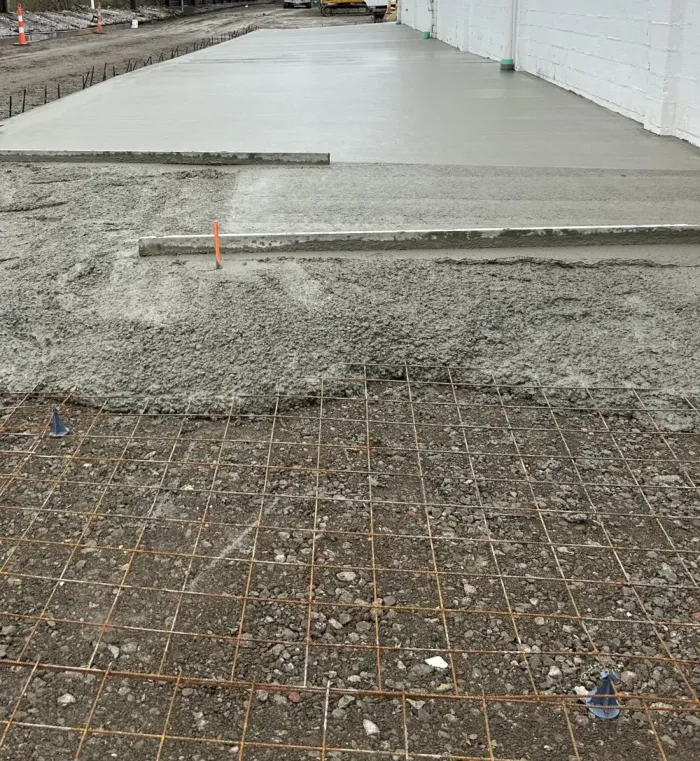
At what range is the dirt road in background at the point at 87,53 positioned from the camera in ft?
48.0

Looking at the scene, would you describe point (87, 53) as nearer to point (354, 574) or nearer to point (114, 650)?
point (354, 574)

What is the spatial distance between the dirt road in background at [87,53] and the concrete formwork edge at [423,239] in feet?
24.5

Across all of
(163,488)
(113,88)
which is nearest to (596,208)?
(163,488)

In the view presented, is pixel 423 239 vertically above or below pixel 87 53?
below

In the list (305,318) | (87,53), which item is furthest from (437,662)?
(87,53)

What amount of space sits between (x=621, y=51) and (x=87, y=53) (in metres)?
16.9

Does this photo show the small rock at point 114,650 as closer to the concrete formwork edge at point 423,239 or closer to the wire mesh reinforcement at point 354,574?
the wire mesh reinforcement at point 354,574

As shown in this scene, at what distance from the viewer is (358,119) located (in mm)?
10117

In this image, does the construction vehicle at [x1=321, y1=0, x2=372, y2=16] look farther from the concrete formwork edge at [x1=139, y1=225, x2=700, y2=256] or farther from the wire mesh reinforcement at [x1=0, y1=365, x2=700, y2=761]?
the wire mesh reinforcement at [x1=0, y1=365, x2=700, y2=761]

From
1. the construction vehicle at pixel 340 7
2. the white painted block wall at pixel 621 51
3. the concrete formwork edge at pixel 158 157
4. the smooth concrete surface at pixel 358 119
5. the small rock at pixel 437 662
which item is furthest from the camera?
the construction vehicle at pixel 340 7

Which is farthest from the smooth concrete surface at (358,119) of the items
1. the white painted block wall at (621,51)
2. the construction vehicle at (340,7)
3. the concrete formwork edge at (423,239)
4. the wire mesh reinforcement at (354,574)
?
the construction vehicle at (340,7)

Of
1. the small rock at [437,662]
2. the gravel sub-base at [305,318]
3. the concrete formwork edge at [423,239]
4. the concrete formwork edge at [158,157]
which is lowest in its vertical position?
the small rock at [437,662]

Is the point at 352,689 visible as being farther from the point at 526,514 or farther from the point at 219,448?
the point at 219,448

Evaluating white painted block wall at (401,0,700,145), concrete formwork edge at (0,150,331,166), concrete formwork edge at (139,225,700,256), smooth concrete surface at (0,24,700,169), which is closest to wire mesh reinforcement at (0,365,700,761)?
concrete formwork edge at (139,225,700,256)
